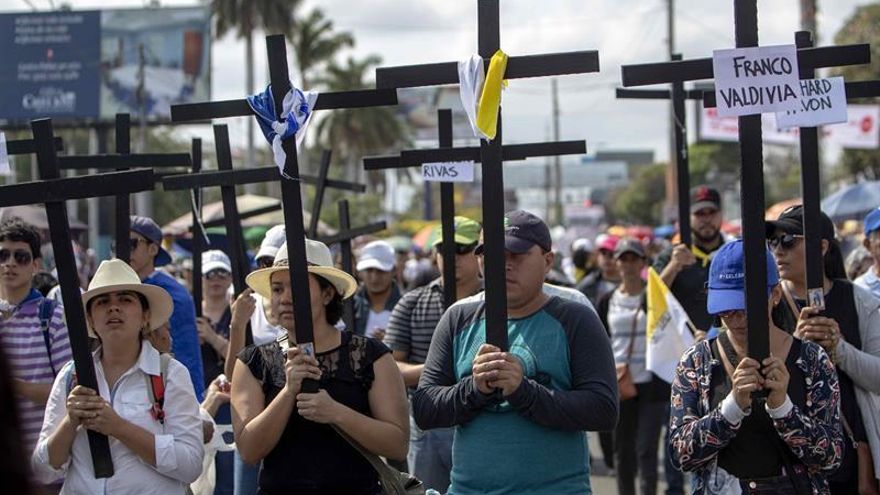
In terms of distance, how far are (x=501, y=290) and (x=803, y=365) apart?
3.57ft

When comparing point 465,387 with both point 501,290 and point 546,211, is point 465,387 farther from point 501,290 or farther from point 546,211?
point 546,211

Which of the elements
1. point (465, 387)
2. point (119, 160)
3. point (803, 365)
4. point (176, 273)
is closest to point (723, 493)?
point (803, 365)

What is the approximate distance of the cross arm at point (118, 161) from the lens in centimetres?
642

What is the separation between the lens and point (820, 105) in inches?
215

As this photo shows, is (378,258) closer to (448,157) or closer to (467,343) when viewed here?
(448,157)

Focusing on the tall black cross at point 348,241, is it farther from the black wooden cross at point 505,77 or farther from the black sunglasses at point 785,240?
the black wooden cross at point 505,77

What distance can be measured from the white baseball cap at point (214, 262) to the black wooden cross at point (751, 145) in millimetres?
4812

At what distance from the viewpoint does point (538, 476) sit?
454 cm

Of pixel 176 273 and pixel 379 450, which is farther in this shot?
pixel 176 273

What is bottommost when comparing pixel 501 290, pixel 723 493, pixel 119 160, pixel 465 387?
pixel 723 493

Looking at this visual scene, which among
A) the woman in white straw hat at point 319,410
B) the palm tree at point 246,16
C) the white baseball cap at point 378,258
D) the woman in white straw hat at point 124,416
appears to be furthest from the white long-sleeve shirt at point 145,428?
the palm tree at point 246,16

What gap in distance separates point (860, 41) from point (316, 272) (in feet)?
118

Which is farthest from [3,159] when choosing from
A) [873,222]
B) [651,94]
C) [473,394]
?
[873,222]

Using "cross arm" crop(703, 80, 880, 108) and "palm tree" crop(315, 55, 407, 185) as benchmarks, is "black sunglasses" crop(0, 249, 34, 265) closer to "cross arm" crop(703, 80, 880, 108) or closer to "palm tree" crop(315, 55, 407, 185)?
"cross arm" crop(703, 80, 880, 108)
